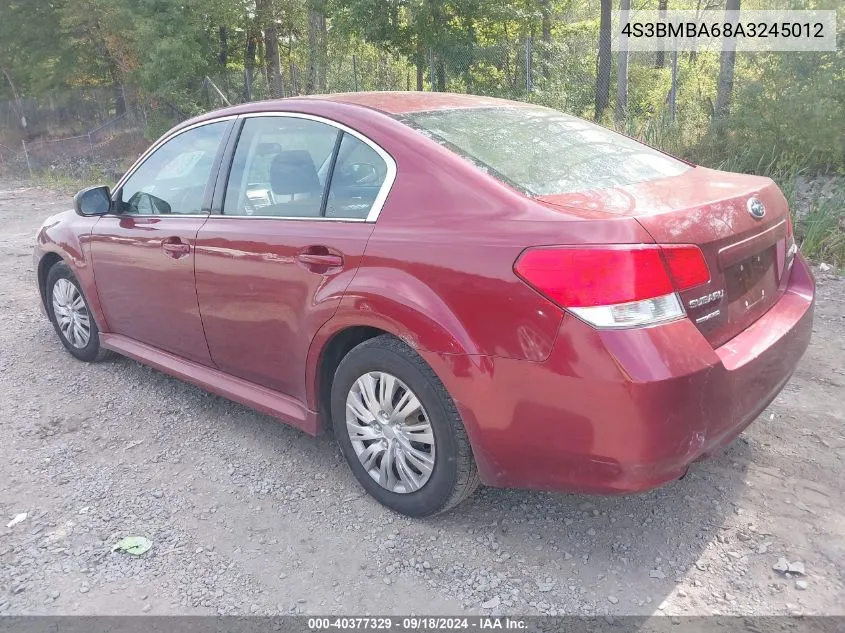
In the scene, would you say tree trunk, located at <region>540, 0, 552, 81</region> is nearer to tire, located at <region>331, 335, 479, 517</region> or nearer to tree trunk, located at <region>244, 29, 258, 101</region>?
tree trunk, located at <region>244, 29, 258, 101</region>

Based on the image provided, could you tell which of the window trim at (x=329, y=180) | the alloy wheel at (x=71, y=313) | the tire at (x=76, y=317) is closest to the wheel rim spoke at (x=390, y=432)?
the window trim at (x=329, y=180)

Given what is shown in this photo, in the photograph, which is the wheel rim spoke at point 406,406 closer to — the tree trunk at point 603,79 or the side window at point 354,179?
the side window at point 354,179

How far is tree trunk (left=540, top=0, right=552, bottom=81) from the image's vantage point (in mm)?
14109

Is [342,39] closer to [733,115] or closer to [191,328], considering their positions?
[733,115]

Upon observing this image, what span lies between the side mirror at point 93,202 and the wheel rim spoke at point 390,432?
7.32 ft

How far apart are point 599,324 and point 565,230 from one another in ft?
1.07

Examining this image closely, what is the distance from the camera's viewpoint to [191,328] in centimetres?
370

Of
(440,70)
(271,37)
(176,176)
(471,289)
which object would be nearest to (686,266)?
(471,289)

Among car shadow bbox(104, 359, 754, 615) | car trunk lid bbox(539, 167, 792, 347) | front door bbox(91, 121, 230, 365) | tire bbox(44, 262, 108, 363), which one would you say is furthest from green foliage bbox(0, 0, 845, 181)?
tire bbox(44, 262, 108, 363)

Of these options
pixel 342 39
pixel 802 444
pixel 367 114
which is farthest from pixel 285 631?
pixel 342 39

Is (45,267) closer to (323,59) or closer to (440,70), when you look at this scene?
(440,70)

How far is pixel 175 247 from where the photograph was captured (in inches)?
143

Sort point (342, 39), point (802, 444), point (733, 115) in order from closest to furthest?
point (802, 444) → point (733, 115) → point (342, 39)

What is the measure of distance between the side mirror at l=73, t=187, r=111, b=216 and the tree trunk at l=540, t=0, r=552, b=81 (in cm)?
1150
